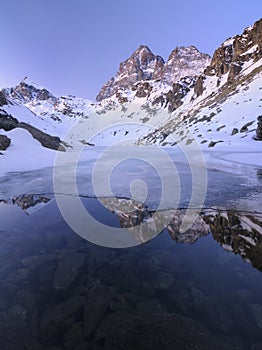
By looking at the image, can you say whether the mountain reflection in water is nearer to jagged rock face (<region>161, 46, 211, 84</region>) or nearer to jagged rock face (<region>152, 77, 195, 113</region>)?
jagged rock face (<region>152, 77, 195, 113</region>)

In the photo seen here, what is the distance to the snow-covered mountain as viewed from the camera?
24812 millimetres

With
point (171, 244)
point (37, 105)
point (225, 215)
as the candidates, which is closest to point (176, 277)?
point (171, 244)

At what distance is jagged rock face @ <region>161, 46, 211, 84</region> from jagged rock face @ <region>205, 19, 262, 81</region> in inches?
4236

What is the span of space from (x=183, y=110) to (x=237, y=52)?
2588 centimetres

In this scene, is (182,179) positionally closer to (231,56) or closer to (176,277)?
(176,277)

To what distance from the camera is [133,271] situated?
313 cm

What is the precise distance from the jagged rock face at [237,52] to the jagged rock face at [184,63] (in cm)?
10760

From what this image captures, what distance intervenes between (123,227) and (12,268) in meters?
2.11

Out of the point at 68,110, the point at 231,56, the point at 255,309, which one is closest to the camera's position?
the point at 255,309

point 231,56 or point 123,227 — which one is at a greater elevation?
point 231,56

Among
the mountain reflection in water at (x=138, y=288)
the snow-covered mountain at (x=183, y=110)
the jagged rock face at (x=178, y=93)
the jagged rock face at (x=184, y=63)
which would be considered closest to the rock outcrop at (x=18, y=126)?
the snow-covered mountain at (x=183, y=110)

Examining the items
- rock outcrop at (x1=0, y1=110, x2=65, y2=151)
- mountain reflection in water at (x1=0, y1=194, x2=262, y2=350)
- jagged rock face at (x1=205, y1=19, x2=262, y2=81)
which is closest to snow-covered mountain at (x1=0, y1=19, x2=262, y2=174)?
jagged rock face at (x1=205, y1=19, x2=262, y2=81)

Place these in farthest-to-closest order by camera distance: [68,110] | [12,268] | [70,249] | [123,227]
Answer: [68,110] → [123,227] → [70,249] → [12,268]

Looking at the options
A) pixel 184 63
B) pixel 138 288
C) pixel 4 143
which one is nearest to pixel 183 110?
pixel 4 143
